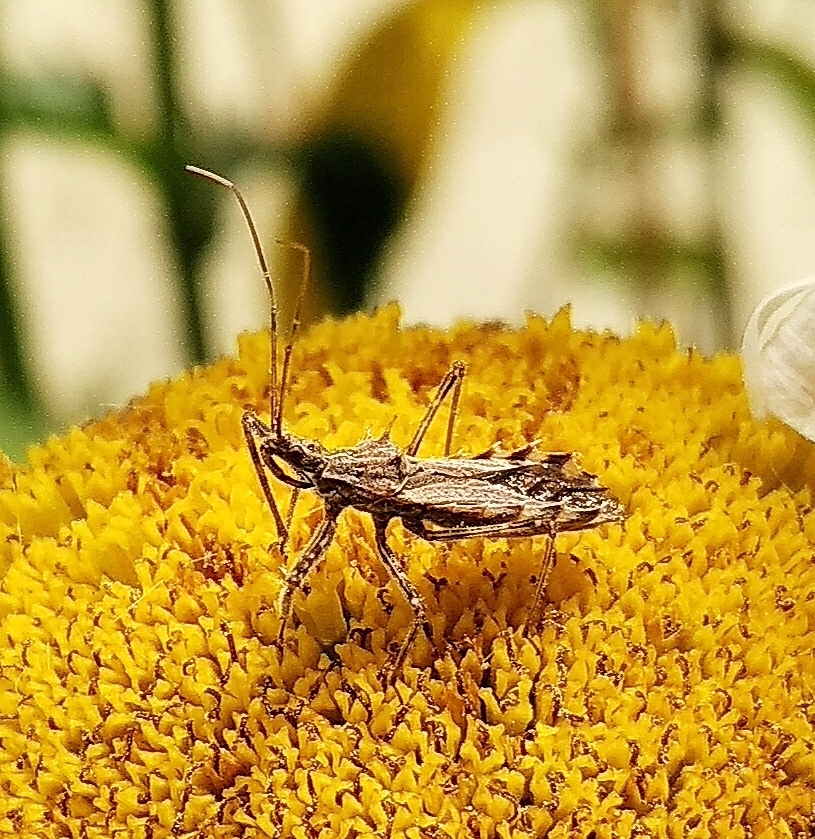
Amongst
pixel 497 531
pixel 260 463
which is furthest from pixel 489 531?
pixel 260 463

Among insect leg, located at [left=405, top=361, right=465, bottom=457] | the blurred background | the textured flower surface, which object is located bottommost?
the textured flower surface

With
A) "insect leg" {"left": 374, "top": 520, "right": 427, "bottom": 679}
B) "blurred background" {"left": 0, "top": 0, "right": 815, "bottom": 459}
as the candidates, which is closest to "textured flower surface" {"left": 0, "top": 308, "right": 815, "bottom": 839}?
"insect leg" {"left": 374, "top": 520, "right": 427, "bottom": 679}

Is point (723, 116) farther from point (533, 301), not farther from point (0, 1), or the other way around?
point (0, 1)

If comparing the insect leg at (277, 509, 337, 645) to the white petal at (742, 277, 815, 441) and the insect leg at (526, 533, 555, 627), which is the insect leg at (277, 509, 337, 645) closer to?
the insect leg at (526, 533, 555, 627)

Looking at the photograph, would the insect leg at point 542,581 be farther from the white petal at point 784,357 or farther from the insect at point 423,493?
the white petal at point 784,357

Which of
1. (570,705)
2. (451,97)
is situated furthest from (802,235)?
(570,705)

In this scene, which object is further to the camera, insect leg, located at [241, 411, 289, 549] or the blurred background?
the blurred background

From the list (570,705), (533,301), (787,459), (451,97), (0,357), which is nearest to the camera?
(570,705)
